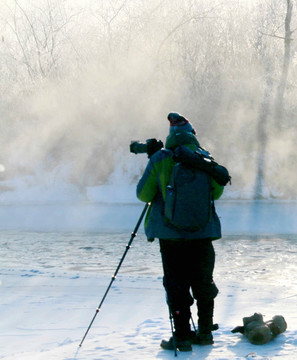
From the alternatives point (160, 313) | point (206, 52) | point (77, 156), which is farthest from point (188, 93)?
point (160, 313)

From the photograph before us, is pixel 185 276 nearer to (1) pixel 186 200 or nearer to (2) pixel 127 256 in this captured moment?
(1) pixel 186 200

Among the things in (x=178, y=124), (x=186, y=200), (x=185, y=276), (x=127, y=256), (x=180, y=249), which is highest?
(x=178, y=124)

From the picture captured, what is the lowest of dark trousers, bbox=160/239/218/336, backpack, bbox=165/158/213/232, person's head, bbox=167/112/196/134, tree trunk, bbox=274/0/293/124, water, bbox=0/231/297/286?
water, bbox=0/231/297/286

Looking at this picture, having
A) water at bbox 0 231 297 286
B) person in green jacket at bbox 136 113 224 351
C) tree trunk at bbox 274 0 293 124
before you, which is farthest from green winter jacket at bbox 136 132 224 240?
tree trunk at bbox 274 0 293 124

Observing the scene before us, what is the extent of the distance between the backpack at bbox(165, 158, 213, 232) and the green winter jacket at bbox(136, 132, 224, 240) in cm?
5

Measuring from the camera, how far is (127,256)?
9180 mm

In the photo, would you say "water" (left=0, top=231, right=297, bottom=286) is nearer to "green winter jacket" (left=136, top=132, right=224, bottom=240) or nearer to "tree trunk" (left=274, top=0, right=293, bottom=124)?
"green winter jacket" (left=136, top=132, right=224, bottom=240)

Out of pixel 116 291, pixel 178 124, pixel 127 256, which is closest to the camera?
pixel 178 124

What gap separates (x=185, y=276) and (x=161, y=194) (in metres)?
0.59

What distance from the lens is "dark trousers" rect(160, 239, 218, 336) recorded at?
12.6 ft

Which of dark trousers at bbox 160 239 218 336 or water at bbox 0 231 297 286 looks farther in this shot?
water at bbox 0 231 297 286

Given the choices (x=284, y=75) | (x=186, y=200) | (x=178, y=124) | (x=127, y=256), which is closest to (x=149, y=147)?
(x=178, y=124)

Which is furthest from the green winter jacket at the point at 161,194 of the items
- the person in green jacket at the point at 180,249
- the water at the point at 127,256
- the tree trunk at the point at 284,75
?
the tree trunk at the point at 284,75

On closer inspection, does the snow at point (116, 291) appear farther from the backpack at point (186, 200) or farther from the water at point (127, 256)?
the backpack at point (186, 200)
